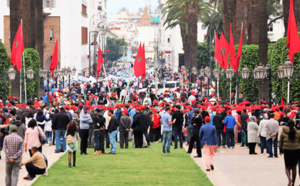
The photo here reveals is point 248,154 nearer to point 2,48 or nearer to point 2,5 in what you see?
point 2,48

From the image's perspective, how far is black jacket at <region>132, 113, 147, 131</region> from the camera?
78.9 feet

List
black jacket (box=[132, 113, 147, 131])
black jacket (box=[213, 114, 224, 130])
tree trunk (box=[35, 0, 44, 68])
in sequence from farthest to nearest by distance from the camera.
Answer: tree trunk (box=[35, 0, 44, 68]) < black jacket (box=[213, 114, 224, 130]) < black jacket (box=[132, 113, 147, 131])

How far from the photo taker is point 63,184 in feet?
49.2

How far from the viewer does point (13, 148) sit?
550 inches

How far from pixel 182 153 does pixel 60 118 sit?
3.97 metres

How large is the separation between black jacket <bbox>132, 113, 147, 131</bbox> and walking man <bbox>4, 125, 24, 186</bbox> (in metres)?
10.2

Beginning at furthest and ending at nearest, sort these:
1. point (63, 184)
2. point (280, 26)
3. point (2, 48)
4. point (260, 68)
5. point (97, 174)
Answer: point (280, 26) < point (2, 48) < point (260, 68) < point (97, 174) < point (63, 184)

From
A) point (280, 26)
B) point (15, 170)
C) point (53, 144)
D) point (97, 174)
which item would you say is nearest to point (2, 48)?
point (53, 144)

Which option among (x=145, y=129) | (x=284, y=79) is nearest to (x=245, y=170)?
(x=145, y=129)

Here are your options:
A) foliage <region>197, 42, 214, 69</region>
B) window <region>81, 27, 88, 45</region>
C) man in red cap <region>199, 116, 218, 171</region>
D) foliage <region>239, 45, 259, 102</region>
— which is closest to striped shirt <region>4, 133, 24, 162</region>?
man in red cap <region>199, 116, 218, 171</region>

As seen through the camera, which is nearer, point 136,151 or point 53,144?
point 136,151

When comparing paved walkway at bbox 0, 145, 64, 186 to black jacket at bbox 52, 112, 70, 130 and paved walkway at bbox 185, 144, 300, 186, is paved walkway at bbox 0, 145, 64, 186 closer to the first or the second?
black jacket at bbox 52, 112, 70, 130

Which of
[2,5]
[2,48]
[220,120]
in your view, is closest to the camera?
[220,120]

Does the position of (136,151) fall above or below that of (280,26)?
below
